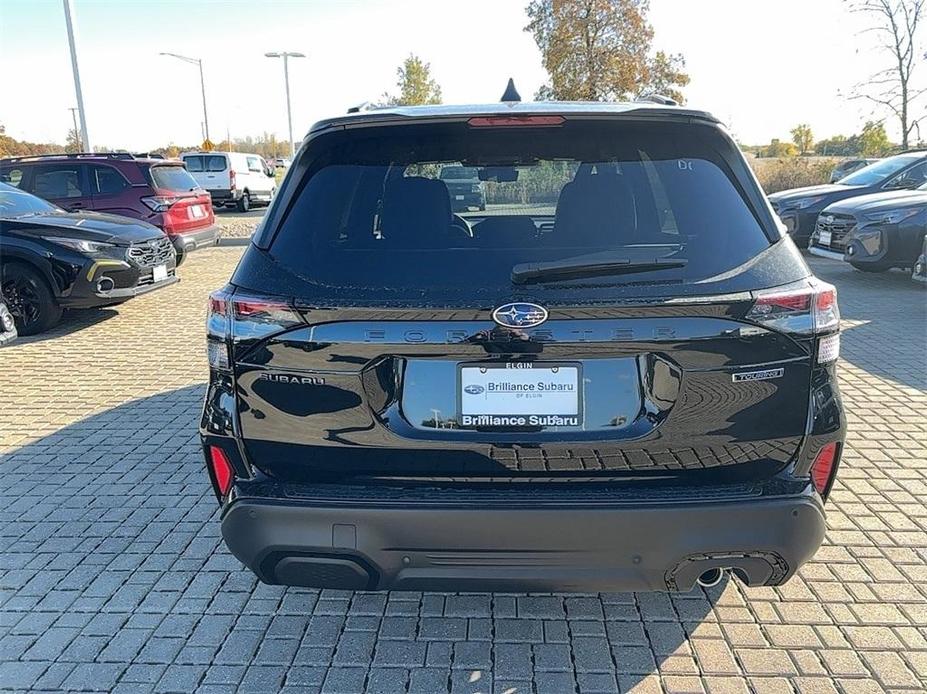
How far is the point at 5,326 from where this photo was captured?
759 cm

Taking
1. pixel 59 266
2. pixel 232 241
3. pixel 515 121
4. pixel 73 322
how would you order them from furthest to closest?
pixel 232 241
pixel 73 322
pixel 59 266
pixel 515 121

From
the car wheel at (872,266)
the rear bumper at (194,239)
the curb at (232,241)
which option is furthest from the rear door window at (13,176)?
the car wheel at (872,266)

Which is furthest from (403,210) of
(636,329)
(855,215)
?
(855,215)

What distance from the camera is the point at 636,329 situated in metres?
2.05

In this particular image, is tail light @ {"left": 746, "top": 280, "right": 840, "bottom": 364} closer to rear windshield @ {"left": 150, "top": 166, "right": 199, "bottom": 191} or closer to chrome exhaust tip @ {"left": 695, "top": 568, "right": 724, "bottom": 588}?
chrome exhaust tip @ {"left": 695, "top": 568, "right": 724, "bottom": 588}

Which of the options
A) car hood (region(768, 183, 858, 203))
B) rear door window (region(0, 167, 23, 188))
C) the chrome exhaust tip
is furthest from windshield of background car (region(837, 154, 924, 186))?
rear door window (region(0, 167, 23, 188))

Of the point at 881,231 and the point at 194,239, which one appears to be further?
the point at 194,239

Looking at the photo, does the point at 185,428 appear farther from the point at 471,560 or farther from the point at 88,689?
the point at 471,560

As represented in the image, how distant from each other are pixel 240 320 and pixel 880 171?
43.7ft

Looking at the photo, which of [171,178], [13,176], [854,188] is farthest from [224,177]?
[854,188]

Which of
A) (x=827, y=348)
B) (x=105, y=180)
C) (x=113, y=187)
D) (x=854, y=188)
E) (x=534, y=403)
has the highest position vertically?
(x=105, y=180)

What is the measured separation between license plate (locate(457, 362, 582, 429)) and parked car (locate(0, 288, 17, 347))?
721cm

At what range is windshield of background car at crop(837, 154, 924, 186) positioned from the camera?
1224 cm

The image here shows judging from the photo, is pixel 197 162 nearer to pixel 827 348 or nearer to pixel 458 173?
pixel 458 173
